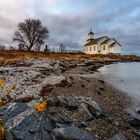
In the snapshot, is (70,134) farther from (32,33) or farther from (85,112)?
(32,33)

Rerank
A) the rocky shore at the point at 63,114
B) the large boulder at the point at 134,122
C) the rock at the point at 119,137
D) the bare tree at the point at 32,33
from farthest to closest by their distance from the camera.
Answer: the bare tree at the point at 32,33
the large boulder at the point at 134,122
the rock at the point at 119,137
the rocky shore at the point at 63,114

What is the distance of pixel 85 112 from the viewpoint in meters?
13.2

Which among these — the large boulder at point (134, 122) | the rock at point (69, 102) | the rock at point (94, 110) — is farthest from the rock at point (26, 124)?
the large boulder at point (134, 122)

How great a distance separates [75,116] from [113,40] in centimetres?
9893

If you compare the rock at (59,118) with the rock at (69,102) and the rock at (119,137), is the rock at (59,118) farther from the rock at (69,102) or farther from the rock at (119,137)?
the rock at (119,137)

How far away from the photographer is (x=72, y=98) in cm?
1466

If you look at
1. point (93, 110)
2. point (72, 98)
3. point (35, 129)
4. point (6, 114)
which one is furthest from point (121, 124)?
point (6, 114)

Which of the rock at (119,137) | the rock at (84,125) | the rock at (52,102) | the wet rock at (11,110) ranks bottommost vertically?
the rock at (119,137)

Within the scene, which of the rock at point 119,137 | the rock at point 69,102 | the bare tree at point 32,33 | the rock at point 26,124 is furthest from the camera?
the bare tree at point 32,33

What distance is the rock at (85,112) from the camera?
12.8 metres

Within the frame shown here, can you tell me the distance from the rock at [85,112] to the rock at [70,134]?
1.74m

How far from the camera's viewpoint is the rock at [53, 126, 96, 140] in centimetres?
1048

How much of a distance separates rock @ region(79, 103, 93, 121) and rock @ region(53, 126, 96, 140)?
1.74 metres

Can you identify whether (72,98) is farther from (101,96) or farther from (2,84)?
(2,84)
